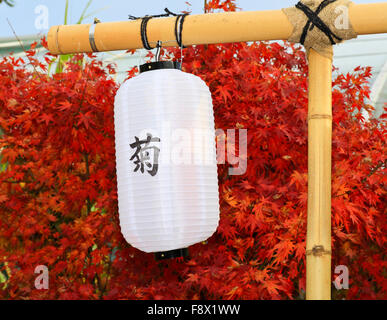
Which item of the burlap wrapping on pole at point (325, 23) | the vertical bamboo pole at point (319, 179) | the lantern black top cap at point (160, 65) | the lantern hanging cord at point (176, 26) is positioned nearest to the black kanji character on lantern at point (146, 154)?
the lantern black top cap at point (160, 65)

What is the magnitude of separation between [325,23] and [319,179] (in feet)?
2.97

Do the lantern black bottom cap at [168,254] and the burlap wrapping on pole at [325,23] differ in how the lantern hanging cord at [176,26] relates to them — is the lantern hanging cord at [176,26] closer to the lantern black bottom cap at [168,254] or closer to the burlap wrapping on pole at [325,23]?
the burlap wrapping on pole at [325,23]

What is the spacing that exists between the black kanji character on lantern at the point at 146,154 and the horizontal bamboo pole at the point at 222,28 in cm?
84

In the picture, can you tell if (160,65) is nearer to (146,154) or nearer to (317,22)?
(146,154)

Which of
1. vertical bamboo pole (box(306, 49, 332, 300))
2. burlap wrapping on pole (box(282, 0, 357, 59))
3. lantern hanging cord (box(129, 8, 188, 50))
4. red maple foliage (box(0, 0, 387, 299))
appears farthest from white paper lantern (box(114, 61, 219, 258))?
red maple foliage (box(0, 0, 387, 299))

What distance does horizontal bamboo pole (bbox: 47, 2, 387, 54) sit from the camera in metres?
2.92

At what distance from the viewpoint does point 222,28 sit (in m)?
3.04

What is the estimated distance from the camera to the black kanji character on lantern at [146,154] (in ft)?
8.11

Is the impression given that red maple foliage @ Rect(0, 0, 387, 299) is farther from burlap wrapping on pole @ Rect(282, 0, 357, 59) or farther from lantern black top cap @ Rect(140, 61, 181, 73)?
lantern black top cap @ Rect(140, 61, 181, 73)


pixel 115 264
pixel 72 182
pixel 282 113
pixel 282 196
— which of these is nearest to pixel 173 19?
pixel 282 113

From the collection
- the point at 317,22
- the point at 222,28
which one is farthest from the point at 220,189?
the point at 317,22

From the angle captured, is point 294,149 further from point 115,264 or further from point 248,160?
point 115,264

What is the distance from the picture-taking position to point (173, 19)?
10.1 feet
